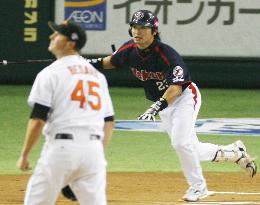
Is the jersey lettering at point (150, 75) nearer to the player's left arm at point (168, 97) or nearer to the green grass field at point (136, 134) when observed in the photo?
the player's left arm at point (168, 97)

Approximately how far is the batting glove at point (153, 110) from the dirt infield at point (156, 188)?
0.78m

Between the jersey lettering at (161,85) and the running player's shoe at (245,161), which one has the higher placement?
the jersey lettering at (161,85)

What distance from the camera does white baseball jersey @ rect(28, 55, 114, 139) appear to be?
6426mm

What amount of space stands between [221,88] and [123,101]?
8.40ft

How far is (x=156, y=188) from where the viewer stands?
1020cm

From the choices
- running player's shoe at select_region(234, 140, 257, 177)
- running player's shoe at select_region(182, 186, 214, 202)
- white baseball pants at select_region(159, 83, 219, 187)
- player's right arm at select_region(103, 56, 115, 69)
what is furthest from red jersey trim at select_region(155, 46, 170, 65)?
running player's shoe at select_region(234, 140, 257, 177)

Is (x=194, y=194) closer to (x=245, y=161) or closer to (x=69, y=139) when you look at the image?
(x=245, y=161)

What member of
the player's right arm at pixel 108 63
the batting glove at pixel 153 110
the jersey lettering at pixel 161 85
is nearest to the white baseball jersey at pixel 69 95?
the batting glove at pixel 153 110

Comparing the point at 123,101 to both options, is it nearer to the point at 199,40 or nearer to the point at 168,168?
the point at 199,40

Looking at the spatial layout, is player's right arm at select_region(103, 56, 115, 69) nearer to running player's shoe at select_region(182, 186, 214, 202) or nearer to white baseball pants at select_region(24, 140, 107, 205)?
running player's shoe at select_region(182, 186, 214, 202)

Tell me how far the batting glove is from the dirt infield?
2.55ft

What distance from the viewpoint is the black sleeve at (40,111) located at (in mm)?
6395

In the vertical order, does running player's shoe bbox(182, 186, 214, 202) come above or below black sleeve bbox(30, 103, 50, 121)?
below

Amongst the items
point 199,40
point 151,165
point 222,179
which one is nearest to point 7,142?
point 151,165
